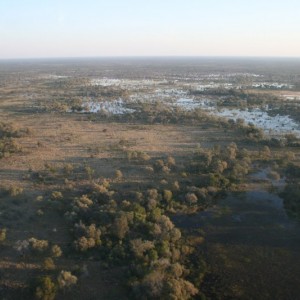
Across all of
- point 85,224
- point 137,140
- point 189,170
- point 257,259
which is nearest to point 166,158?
point 189,170

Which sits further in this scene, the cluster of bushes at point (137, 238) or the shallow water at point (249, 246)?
the shallow water at point (249, 246)

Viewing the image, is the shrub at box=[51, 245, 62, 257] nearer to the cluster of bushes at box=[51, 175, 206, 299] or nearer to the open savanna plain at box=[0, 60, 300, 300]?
the open savanna plain at box=[0, 60, 300, 300]

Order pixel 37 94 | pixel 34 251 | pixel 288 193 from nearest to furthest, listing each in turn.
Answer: pixel 34 251 → pixel 288 193 → pixel 37 94

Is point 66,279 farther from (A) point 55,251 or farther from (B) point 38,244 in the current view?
(B) point 38,244

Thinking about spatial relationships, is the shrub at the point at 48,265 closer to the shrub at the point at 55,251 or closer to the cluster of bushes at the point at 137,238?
the shrub at the point at 55,251

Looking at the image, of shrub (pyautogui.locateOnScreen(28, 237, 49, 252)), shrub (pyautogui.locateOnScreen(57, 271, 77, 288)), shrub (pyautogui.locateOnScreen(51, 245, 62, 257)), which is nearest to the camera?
shrub (pyautogui.locateOnScreen(57, 271, 77, 288))

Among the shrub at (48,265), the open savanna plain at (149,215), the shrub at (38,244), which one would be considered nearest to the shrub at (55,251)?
the open savanna plain at (149,215)

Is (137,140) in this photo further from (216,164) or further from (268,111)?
(268,111)

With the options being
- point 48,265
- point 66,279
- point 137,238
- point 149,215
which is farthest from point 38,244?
point 149,215

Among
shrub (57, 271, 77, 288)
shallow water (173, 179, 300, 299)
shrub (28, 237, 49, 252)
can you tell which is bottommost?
shallow water (173, 179, 300, 299)

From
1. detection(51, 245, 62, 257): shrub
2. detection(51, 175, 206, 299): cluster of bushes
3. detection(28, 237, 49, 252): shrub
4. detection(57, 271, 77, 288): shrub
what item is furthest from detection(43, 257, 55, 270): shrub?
detection(51, 175, 206, 299): cluster of bushes

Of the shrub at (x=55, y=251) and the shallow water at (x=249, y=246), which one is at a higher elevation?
the shrub at (x=55, y=251)
